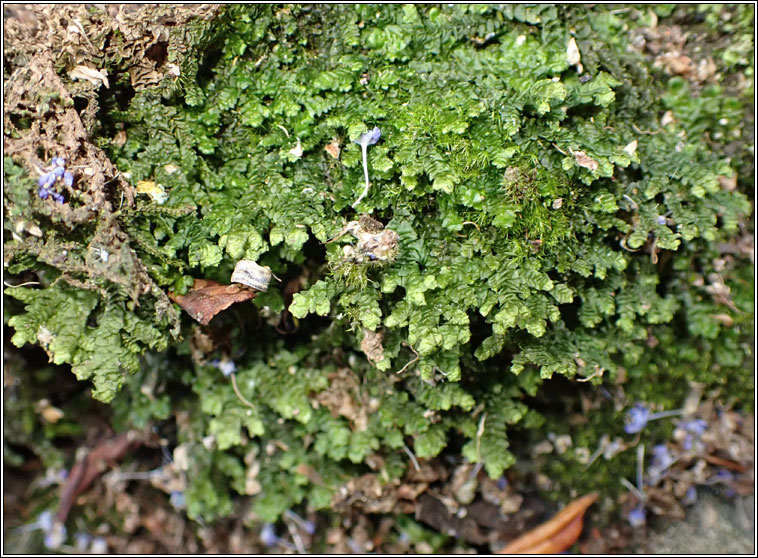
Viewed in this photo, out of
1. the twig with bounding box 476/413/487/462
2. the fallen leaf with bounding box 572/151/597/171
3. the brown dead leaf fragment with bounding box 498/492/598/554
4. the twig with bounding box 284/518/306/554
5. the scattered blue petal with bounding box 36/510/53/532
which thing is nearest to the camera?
the fallen leaf with bounding box 572/151/597/171

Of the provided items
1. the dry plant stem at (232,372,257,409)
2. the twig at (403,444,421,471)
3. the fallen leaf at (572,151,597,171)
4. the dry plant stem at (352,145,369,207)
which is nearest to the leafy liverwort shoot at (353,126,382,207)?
the dry plant stem at (352,145,369,207)

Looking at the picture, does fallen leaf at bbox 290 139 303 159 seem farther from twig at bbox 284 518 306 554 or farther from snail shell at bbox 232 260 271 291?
twig at bbox 284 518 306 554

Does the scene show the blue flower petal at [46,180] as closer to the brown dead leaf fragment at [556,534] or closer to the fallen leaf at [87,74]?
the fallen leaf at [87,74]

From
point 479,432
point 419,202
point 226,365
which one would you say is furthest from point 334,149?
point 479,432

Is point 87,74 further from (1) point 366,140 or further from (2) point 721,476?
(2) point 721,476

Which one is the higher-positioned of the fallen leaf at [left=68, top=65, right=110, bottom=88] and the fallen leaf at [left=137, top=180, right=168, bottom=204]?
the fallen leaf at [left=68, top=65, right=110, bottom=88]

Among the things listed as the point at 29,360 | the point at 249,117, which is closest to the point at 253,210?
the point at 249,117
